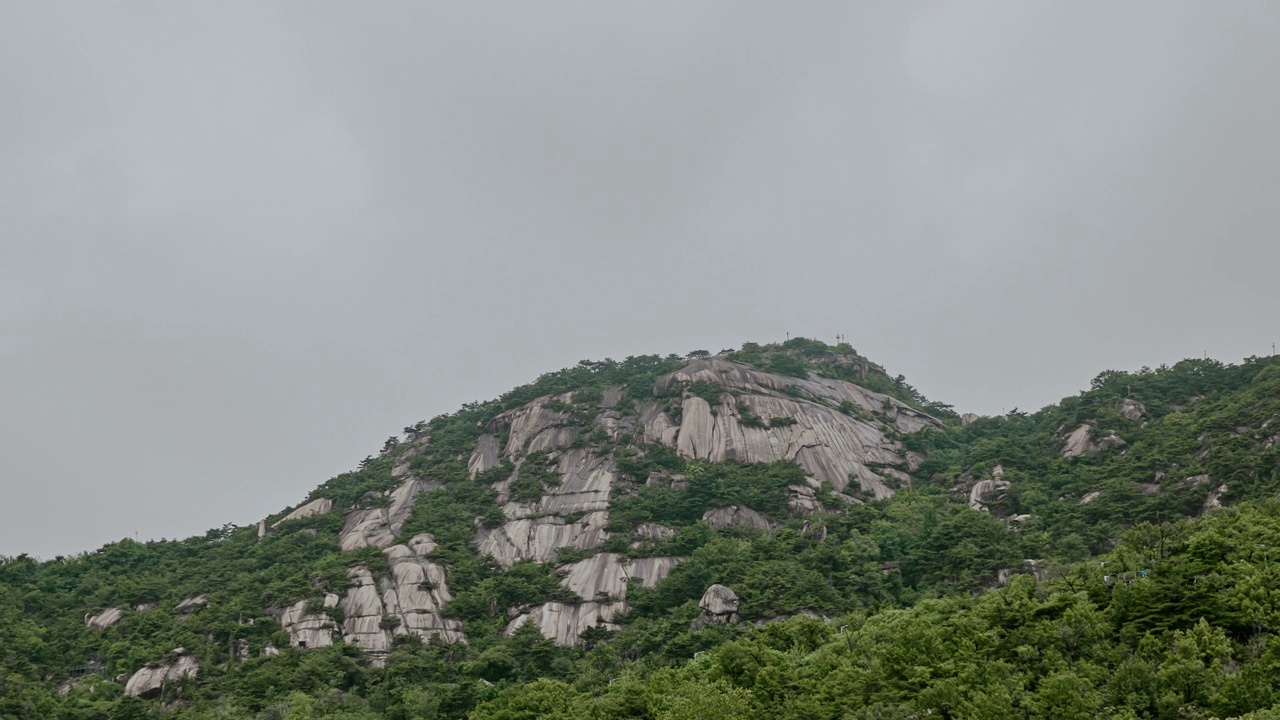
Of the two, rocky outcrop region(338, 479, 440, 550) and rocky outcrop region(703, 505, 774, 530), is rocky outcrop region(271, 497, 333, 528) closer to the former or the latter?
rocky outcrop region(338, 479, 440, 550)

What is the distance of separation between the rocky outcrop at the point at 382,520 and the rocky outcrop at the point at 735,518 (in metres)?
24.7

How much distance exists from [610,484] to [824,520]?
18.6m

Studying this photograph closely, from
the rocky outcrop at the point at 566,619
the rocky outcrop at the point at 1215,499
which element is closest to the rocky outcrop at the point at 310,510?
the rocky outcrop at the point at 566,619

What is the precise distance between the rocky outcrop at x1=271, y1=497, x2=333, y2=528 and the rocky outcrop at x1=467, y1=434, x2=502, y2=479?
1271 centimetres

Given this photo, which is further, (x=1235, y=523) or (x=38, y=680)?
(x=38, y=680)

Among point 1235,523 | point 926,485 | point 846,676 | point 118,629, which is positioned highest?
point 926,485

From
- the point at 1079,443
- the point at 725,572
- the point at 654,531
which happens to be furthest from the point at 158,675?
the point at 1079,443

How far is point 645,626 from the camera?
178 feet

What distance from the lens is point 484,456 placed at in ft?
278

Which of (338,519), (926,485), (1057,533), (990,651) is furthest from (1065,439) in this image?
(338,519)

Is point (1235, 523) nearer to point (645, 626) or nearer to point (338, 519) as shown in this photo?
point (645, 626)

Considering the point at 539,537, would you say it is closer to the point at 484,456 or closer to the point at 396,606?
the point at 396,606

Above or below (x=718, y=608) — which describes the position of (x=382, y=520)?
above

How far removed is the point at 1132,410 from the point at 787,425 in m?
27.6
